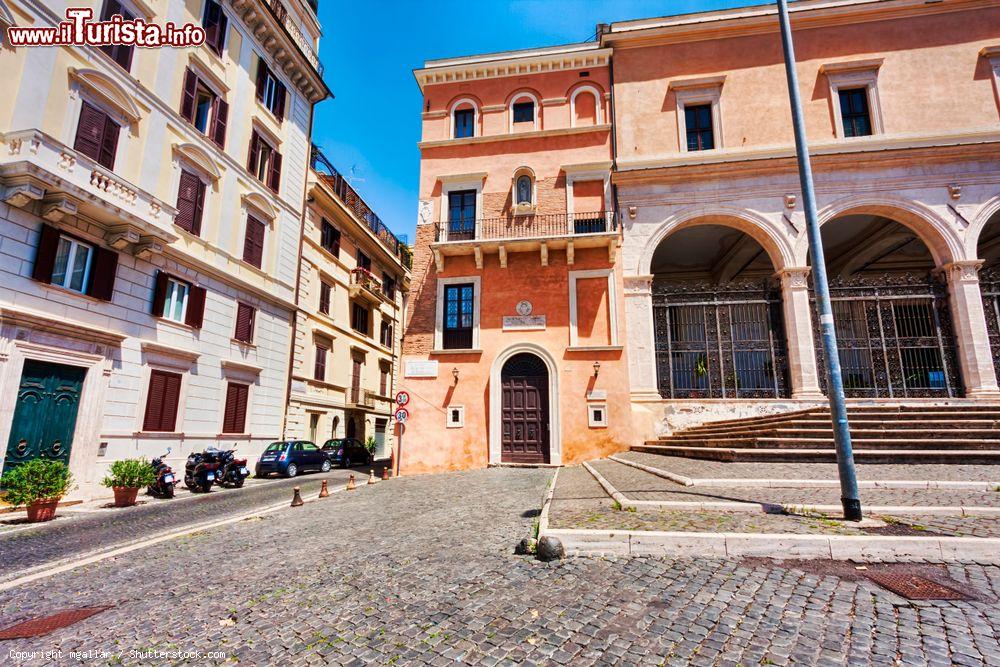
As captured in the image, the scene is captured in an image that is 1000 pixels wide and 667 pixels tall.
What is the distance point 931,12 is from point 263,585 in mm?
26569

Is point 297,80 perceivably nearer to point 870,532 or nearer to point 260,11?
point 260,11

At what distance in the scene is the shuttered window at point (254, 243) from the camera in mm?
18641

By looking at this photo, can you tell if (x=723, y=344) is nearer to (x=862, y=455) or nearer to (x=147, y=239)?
(x=862, y=455)

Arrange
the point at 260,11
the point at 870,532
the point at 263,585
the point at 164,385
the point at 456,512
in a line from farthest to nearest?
the point at 260,11
the point at 164,385
the point at 456,512
the point at 870,532
the point at 263,585

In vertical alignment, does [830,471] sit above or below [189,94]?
below

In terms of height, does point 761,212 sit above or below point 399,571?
above

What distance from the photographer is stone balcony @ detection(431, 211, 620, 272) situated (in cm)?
1670

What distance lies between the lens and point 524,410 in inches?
647

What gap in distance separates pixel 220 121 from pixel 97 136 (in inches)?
205

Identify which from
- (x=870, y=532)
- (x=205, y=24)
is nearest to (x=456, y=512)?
(x=870, y=532)

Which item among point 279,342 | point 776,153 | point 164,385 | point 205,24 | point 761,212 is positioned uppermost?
point 205,24

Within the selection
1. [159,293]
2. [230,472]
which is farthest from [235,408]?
[159,293]

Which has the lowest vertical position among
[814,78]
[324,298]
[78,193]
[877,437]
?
[877,437]

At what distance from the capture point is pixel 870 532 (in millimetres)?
5074
